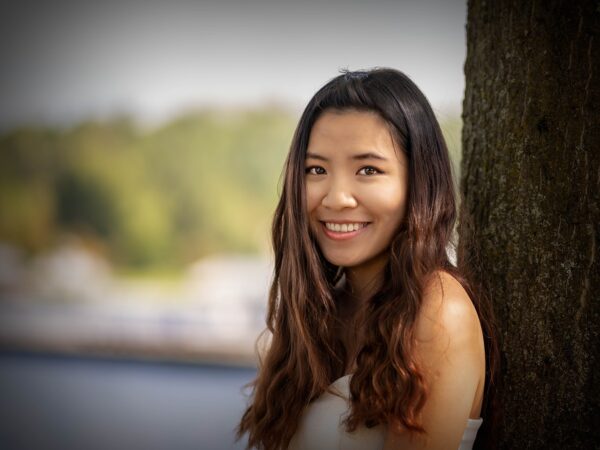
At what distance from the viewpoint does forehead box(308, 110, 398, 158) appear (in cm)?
176

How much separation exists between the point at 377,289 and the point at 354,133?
1.57ft

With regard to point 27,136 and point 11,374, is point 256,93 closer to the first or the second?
point 27,136

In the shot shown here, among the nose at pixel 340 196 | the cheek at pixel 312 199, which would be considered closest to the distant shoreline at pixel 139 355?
the cheek at pixel 312 199

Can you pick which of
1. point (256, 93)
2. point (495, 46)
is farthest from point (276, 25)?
point (495, 46)

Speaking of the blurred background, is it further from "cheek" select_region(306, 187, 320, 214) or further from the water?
"cheek" select_region(306, 187, 320, 214)

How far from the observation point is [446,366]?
162 centimetres

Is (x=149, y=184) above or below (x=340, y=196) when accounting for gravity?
below

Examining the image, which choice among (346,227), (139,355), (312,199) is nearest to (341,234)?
(346,227)

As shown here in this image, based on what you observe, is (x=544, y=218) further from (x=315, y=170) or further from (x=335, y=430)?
(x=335, y=430)

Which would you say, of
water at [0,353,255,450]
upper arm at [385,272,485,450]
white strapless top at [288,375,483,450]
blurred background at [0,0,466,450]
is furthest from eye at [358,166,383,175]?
blurred background at [0,0,466,450]

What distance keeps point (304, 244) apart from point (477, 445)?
31.5 inches

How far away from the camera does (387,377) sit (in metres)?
1.70

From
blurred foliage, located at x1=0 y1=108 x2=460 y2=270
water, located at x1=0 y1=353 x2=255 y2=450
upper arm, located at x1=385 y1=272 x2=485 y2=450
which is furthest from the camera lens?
blurred foliage, located at x1=0 y1=108 x2=460 y2=270

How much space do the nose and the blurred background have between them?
36.8 feet
